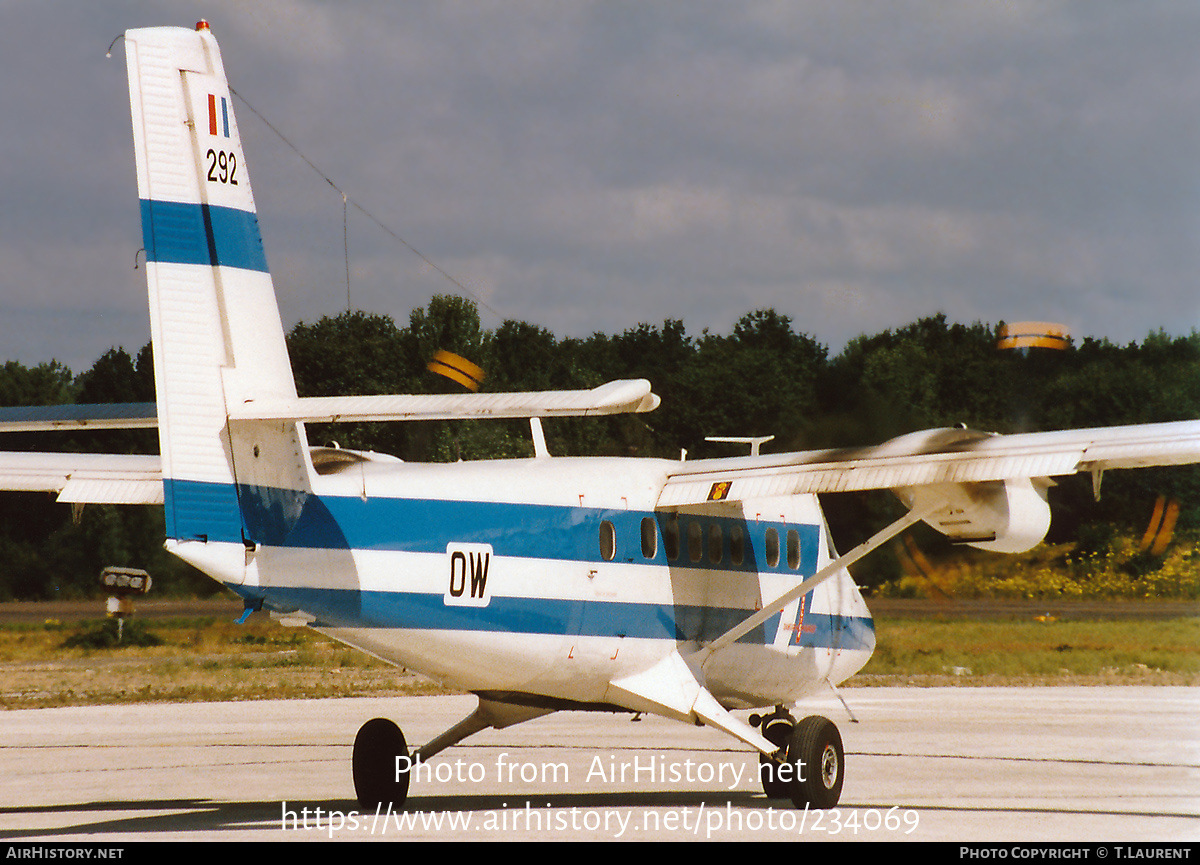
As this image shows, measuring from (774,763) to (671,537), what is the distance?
2673mm

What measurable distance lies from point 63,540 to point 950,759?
3866 centimetres

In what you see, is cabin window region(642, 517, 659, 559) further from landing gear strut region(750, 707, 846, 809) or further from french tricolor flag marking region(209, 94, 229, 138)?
french tricolor flag marking region(209, 94, 229, 138)

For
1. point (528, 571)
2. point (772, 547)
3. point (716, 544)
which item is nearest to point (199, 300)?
point (528, 571)

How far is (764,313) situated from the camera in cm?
4628

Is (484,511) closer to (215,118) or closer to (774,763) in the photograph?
(215,118)

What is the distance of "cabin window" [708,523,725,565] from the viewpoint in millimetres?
14375

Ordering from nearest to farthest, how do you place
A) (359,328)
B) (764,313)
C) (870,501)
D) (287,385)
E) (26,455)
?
(287,385) < (26,455) < (870,501) < (359,328) < (764,313)

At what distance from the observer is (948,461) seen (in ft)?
41.1

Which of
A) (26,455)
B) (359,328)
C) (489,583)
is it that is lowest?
(489,583)

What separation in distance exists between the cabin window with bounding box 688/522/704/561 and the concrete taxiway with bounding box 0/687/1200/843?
2.69 meters

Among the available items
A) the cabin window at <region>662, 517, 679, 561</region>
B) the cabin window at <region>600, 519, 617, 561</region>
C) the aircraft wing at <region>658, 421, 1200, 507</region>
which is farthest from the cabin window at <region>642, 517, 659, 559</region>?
the cabin window at <region>600, 519, 617, 561</region>
